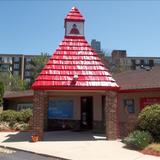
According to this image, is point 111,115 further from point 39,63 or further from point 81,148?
point 39,63

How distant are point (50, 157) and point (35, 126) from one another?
15.5 feet

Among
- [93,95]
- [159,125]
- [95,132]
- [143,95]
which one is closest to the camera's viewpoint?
[159,125]

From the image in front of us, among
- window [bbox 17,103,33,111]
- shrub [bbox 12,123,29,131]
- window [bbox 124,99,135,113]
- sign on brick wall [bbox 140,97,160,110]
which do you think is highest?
sign on brick wall [bbox 140,97,160,110]

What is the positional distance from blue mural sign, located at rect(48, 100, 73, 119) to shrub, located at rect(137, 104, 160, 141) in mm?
8605

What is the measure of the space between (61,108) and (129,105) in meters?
5.26

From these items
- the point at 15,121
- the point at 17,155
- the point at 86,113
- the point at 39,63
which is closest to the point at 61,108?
the point at 86,113

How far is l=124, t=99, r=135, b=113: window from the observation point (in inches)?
851

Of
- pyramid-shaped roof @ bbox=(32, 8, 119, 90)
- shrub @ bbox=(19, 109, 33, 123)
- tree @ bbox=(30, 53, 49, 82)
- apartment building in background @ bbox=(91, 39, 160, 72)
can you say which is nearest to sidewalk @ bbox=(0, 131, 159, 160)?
pyramid-shaped roof @ bbox=(32, 8, 119, 90)

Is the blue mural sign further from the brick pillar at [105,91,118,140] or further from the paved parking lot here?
the paved parking lot

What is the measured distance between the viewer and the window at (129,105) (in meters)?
21.6

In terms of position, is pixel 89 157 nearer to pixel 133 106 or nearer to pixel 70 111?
pixel 133 106

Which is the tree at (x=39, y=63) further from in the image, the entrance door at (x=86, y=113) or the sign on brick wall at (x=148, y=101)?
the sign on brick wall at (x=148, y=101)

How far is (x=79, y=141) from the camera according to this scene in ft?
58.5

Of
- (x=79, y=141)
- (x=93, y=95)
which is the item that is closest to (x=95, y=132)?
(x=93, y=95)
